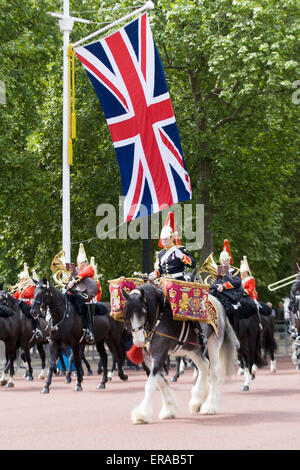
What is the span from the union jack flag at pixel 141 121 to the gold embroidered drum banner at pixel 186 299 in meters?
4.85

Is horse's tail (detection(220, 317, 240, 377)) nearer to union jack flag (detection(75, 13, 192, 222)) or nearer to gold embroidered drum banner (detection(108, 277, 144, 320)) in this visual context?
gold embroidered drum banner (detection(108, 277, 144, 320))

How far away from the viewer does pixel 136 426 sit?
10641 mm

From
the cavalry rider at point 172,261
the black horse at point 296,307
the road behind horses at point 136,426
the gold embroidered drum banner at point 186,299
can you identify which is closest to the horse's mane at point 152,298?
the gold embroidered drum banner at point 186,299

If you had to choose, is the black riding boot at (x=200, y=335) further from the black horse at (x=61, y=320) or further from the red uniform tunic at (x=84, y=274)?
the red uniform tunic at (x=84, y=274)

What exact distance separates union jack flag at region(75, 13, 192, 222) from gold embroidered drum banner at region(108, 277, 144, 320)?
4.56m

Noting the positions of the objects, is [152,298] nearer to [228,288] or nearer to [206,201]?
[228,288]

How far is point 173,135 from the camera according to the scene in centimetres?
1748

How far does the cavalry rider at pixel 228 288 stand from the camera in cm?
1653

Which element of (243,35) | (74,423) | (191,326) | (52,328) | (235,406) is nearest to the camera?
(74,423)

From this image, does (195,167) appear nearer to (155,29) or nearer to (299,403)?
(155,29)

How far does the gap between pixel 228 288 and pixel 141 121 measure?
3.90 m

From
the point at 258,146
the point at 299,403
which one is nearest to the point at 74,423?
the point at 299,403

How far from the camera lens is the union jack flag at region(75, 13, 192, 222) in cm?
1734

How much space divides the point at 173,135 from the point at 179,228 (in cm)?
1241
